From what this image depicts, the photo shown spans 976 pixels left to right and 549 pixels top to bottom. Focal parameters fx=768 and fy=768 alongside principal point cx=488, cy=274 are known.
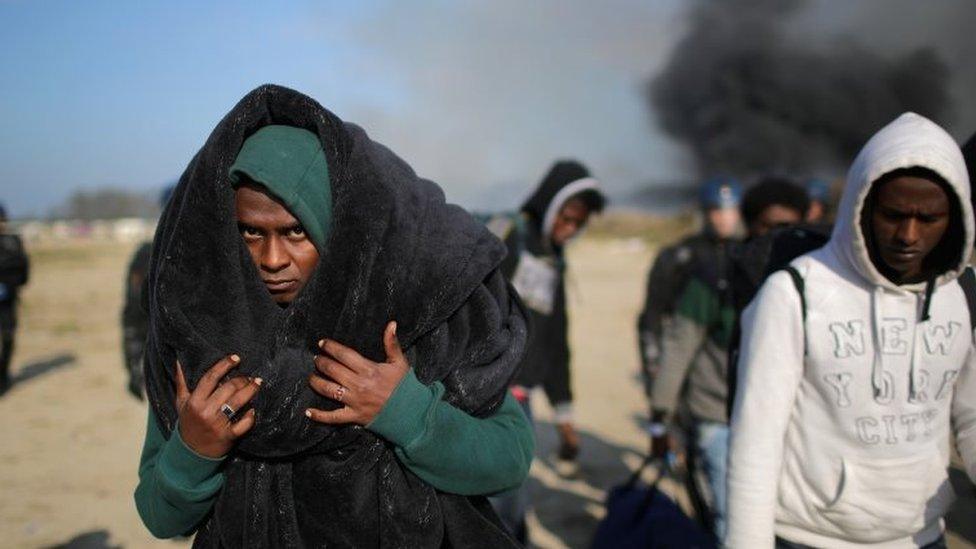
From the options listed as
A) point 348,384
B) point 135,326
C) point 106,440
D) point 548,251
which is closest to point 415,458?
point 348,384

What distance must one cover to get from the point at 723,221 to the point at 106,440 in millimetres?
5899

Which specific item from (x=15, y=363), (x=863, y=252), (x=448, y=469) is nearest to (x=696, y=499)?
(x=863, y=252)

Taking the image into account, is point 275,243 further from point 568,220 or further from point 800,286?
point 568,220

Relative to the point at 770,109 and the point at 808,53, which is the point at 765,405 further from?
the point at 808,53

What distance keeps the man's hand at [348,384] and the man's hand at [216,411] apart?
0.11 metres

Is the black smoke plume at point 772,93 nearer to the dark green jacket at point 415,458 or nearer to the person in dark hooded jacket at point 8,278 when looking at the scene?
the person in dark hooded jacket at point 8,278

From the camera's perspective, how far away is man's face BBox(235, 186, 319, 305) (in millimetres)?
1336

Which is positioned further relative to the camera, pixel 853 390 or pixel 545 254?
pixel 545 254

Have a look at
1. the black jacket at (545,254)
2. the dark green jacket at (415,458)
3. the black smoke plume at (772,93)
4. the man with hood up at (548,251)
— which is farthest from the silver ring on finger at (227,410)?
the black smoke plume at (772,93)

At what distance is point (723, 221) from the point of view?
4.13m

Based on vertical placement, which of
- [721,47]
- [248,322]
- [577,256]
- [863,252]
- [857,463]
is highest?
[721,47]

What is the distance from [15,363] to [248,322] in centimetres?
1158

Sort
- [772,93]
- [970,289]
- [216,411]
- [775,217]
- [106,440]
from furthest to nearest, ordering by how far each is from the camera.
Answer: [772,93] → [106,440] → [775,217] → [970,289] → [216,411]

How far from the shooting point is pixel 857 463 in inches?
73.4
